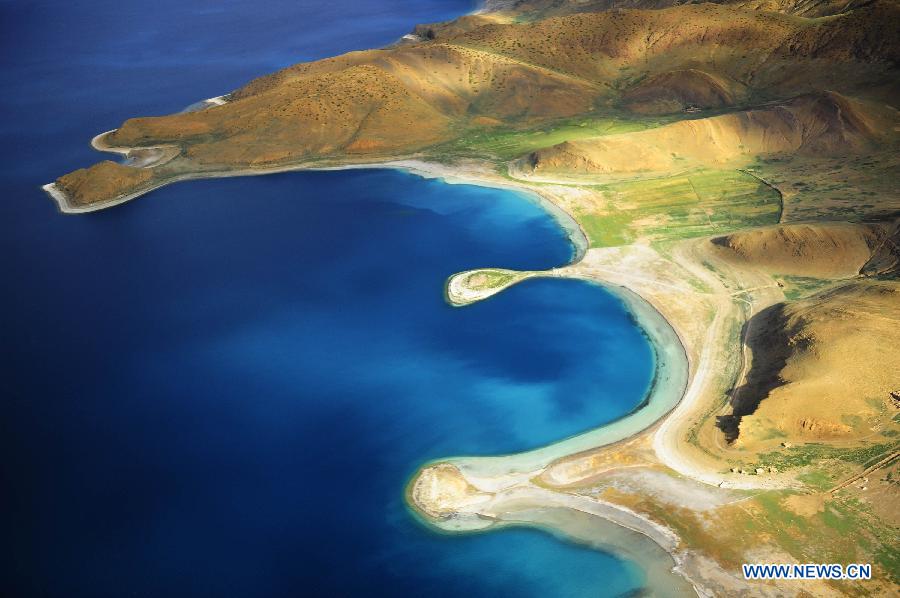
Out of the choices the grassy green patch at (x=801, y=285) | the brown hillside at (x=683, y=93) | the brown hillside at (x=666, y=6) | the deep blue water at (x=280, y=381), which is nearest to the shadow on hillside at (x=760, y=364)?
the grassy green patch at (x=801, y=285)

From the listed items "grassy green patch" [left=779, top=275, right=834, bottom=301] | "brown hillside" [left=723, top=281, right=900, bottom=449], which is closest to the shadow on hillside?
"brown hillside" [left=723, top=281, right=900, bottom=449]

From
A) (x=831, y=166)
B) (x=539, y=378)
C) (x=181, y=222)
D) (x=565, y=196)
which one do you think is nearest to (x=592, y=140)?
(x=565, y=196)

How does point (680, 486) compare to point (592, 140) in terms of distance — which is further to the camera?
point (592, 140)

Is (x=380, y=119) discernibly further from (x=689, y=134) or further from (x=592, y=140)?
(x=689, y=134)

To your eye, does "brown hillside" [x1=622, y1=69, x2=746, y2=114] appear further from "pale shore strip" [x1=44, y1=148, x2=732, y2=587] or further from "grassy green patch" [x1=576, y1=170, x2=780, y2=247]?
"pale shore strip" [x1=44, y1=148, x2=732, y2=587]

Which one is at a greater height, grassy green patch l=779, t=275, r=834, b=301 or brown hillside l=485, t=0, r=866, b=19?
brown hillside l=485, t=0, r=866, b=19

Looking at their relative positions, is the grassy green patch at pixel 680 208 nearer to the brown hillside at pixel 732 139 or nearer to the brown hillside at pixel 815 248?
the brown hillside at pixel 732 139
